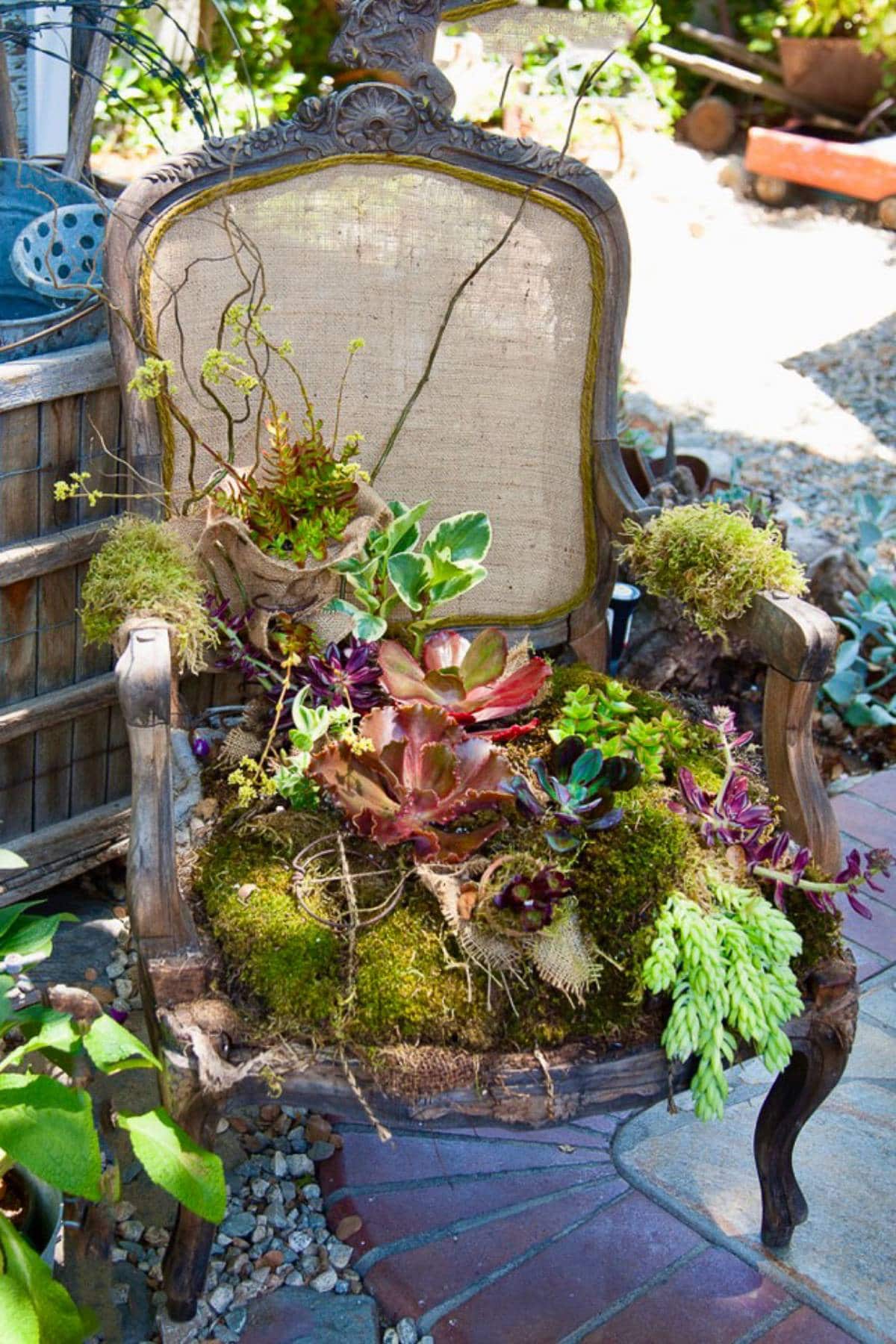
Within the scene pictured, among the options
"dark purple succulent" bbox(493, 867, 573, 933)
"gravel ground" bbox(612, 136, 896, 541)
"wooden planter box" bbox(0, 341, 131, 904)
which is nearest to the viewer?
"dark purple succulent" bbox(493, 867, 573, 933)

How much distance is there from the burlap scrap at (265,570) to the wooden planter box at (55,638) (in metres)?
0.25

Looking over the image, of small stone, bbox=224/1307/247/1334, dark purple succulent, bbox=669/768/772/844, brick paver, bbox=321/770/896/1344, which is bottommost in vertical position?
small stone, bbox=224/1307/247/1334

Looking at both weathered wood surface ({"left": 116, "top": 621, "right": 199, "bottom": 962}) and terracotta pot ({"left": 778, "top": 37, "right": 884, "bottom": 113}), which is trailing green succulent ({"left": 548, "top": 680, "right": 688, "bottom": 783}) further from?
terracotta pot ({"left": 778, "top": 37, "right": 884, "bottom": 113})

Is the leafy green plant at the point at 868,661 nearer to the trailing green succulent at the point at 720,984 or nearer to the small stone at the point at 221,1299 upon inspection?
the trailing green succulent at the point at 720,984

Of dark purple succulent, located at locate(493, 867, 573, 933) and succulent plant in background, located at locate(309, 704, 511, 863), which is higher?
succulent plant in background, located at locate(309, 704, 511, 863)

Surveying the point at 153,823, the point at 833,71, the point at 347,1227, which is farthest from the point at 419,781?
the point at 833,71

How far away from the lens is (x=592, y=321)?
2373mm

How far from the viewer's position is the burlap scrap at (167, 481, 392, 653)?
2.07m

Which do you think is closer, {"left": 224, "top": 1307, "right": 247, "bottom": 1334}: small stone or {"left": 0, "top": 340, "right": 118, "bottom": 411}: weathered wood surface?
{"left": 224, "top": 1307, "right": 247, "bottom": 1334}: small stone

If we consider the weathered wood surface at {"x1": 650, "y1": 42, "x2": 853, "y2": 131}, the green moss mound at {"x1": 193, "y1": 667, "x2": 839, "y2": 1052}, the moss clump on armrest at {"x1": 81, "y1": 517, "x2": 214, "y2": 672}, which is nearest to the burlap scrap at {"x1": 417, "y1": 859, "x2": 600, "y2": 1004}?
the green moss mound at {"x1": 193, "y1": 667, "x2": 839, "y2": 1052}

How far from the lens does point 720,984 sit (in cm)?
173

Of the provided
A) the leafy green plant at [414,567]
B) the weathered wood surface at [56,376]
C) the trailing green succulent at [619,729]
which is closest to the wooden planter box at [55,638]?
the weathered wood surface at [56,376]

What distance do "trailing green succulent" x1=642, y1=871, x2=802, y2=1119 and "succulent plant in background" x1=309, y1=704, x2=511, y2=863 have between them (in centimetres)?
28

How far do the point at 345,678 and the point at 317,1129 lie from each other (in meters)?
0.78
